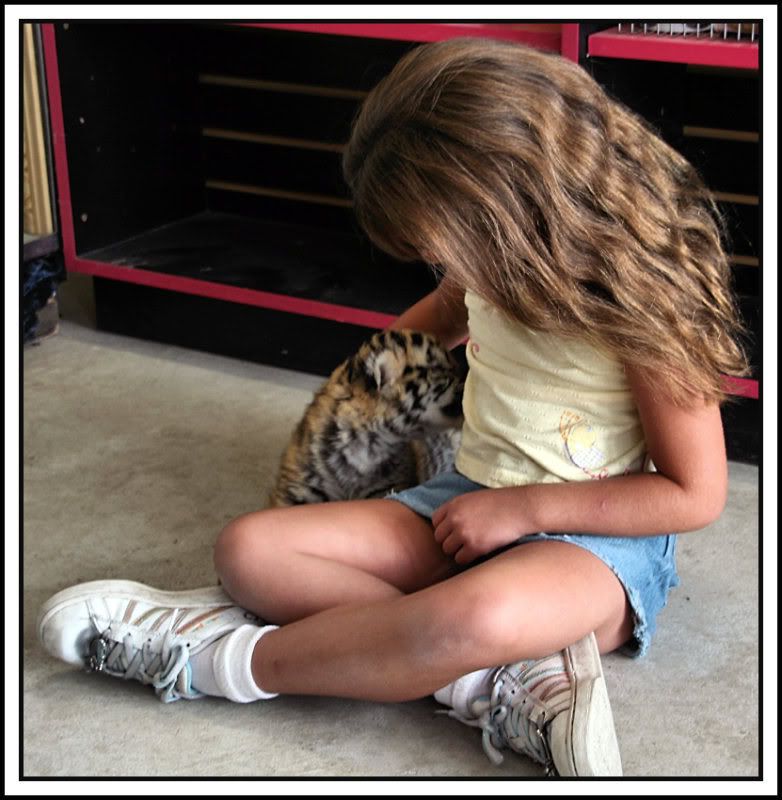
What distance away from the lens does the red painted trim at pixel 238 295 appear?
106 inches

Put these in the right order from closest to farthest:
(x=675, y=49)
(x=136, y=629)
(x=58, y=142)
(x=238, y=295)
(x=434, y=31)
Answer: (x=136, y=629)
(x=675, y=49)
(x=434, y=31)
(x=238, y=295)
(x=58, y=142)

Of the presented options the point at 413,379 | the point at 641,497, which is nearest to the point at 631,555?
the point at 641,497

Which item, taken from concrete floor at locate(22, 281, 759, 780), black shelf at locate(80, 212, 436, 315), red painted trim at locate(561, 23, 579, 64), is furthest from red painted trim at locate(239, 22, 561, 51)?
concrete floor at locate(22, 281, 759, 780)

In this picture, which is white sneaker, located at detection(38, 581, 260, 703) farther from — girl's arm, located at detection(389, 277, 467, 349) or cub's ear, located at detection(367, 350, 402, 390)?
girl's arm, located at detection(389, 277, 467, 349)

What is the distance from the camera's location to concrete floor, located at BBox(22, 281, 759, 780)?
5.34 ft

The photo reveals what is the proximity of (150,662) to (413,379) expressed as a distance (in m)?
0.64

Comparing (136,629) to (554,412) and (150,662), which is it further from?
(554,412)

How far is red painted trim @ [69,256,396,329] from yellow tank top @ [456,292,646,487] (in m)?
0.86

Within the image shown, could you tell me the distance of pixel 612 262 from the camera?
1.61 metres

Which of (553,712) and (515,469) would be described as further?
(515,469)

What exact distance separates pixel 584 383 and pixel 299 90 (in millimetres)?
1780

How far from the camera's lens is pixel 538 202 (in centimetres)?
159

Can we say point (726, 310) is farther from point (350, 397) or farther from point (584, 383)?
point (350, 397)

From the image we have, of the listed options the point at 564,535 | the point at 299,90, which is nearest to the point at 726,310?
the point at 564,535
